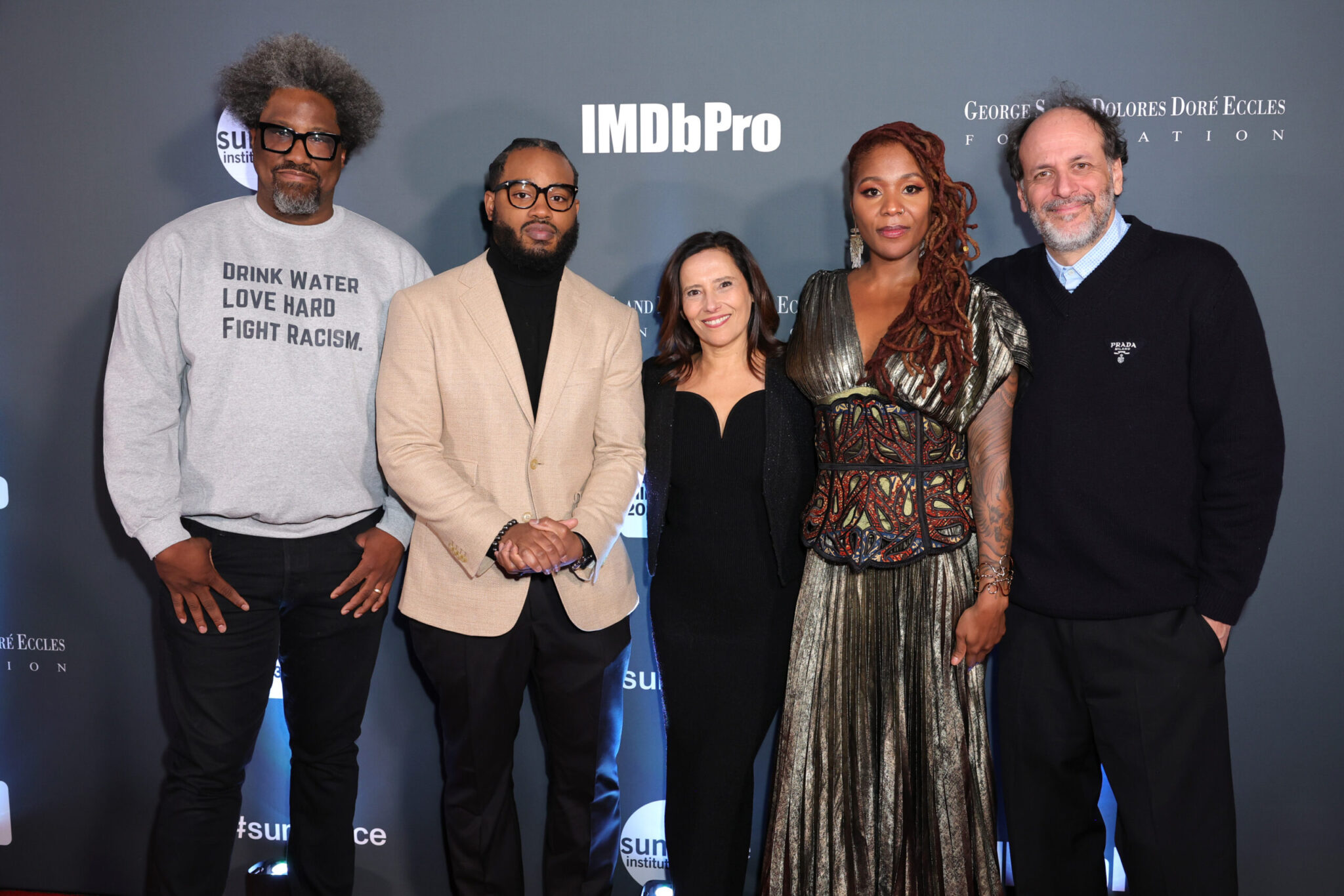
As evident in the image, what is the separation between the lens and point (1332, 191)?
2.69 m

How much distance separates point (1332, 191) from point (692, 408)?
6.94 feet

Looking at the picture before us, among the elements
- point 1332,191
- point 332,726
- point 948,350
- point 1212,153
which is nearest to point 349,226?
point 332,726

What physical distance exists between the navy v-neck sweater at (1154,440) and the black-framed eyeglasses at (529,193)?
1365mm

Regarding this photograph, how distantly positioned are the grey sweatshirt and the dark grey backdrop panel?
65 centimetres

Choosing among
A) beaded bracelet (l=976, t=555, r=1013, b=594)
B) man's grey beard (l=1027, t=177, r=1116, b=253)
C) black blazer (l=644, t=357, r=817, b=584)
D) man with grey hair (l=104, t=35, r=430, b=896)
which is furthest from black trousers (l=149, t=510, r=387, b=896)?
man's grey beard (l=1027, t=177, r=1116, b=253)

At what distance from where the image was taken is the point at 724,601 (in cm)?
236

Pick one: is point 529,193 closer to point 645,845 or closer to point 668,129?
point 668,129

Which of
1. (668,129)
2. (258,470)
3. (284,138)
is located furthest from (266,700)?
(668,129)

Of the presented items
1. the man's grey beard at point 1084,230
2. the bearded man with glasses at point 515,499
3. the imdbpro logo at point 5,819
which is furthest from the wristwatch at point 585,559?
the imdbpro logo at point 5,819

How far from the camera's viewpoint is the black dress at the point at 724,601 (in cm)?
236

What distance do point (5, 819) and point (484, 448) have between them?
2512mm

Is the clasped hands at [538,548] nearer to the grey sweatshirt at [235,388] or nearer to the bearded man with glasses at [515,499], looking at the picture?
the bearded man with glasses at [515,499]

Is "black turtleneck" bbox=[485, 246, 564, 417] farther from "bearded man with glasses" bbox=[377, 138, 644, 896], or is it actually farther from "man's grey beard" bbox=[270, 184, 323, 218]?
"man's grey beard" bbox=[270, 184, 323, 218]

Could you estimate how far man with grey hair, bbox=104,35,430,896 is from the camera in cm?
232
